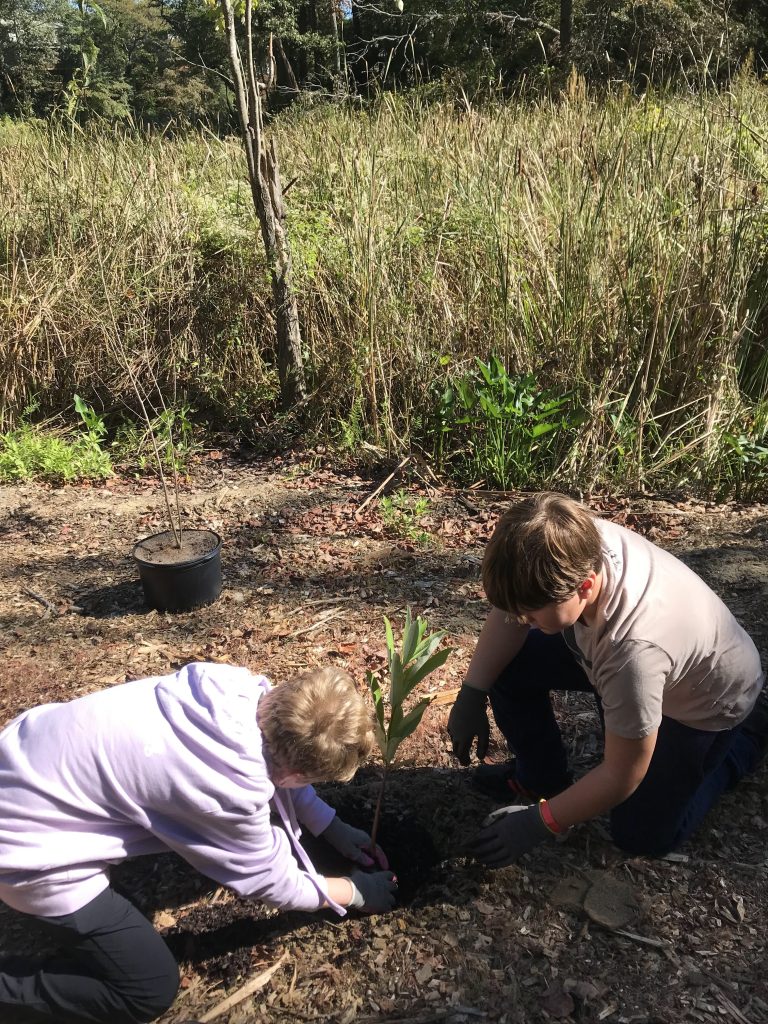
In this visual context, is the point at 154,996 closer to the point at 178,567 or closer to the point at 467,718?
the point at 467,718

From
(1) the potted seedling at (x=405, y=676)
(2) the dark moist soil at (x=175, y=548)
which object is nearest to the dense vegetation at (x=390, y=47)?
(2) the dark moist soil at (x=175, y=548)

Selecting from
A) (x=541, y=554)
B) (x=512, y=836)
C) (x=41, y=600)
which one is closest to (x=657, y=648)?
(x=541, y=554)

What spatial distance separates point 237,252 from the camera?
5375 mm

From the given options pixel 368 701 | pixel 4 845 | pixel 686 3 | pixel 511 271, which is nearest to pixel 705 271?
pixel 511 271

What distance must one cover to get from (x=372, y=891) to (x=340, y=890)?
0.46 feet

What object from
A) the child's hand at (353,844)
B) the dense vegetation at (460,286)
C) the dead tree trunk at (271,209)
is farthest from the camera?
the dead tree trunk at (271,209)

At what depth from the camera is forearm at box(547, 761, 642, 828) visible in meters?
1.57

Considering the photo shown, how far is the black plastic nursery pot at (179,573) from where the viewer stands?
10.0 feet

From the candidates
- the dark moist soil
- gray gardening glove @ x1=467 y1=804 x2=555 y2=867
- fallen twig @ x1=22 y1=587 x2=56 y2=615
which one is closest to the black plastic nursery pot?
the dark moist soil

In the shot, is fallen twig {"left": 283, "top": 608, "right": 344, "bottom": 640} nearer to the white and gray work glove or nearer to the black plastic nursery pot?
the black plastic nursery pot

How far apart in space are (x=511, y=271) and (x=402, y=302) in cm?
69

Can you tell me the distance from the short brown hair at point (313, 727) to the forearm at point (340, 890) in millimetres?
318

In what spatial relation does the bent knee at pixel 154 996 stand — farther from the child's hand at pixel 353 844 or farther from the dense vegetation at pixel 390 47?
the dense vegetation at pixel 390 47

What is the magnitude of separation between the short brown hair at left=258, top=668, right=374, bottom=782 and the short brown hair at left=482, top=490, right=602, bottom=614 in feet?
1.23
